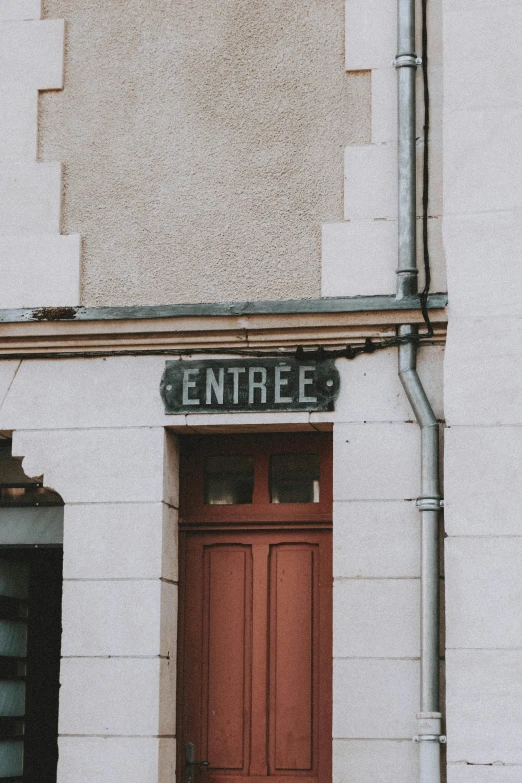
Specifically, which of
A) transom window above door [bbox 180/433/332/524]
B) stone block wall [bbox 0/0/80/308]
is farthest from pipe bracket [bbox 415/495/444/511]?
stone block wall [bbox 0/0/80/308]

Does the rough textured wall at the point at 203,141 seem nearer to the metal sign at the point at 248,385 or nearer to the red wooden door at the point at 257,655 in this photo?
the metal sign at the point at 248,385

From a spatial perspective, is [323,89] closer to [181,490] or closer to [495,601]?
[181,490]

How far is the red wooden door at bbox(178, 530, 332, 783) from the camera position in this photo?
728cm

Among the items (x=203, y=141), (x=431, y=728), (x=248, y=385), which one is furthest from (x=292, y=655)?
(x=203, y=141)

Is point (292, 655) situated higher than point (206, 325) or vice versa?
point (206, 325)

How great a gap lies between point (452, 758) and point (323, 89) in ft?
12.1

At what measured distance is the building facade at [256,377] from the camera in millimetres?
6879

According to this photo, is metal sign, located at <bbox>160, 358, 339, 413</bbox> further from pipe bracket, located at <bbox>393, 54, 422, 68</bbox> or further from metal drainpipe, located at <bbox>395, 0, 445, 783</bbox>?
pipe bracket, located at <bbox>393, 54, 422, 68</bbox>

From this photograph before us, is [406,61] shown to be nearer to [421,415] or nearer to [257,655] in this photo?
[421,415]

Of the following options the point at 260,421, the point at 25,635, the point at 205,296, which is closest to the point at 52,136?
the point at 205,296

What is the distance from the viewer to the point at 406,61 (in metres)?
7.32

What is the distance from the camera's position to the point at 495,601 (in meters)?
6.63

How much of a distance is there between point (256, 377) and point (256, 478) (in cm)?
65

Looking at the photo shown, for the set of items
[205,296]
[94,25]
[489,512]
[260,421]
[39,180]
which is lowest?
[489,512]
